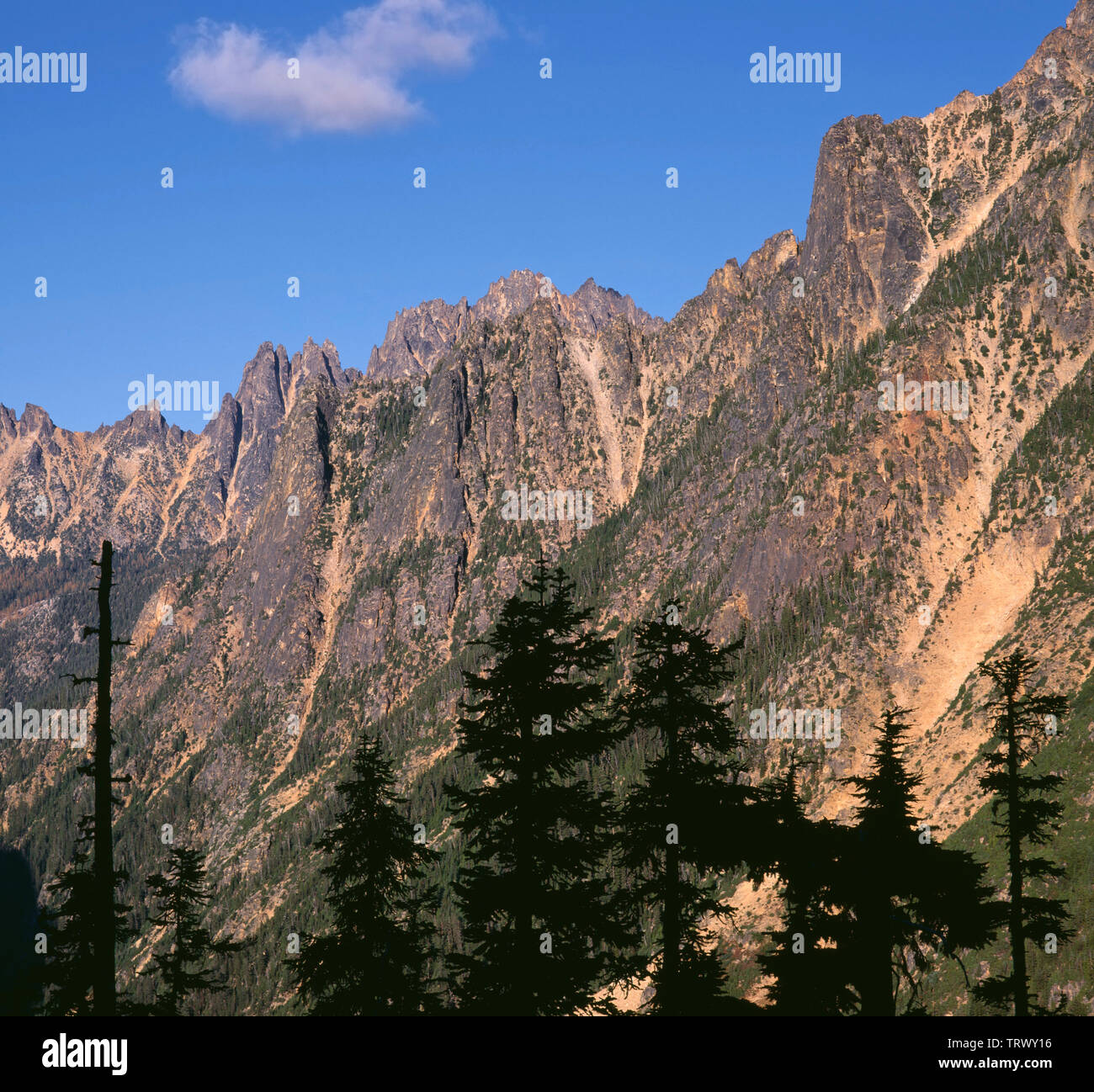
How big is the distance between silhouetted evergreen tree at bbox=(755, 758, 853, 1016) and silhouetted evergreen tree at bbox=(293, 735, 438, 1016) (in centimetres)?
1245

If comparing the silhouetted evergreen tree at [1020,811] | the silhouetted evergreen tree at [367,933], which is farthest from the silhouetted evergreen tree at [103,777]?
the silhouetted evergreen tree at [1020,811]

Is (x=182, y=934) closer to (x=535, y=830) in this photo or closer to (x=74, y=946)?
(x=74, y=946)

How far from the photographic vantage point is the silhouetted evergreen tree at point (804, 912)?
26156mm

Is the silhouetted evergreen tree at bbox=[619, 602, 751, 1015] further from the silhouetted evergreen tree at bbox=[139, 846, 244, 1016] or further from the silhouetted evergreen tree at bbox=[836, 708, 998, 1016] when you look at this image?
the silhouetted evergreen tree at bbox=[139, 846, 244, 1016]

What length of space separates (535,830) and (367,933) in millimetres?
12721

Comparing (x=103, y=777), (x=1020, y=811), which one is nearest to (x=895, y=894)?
(x=1020, y=811)

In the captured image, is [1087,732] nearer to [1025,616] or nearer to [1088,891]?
[1088,891]

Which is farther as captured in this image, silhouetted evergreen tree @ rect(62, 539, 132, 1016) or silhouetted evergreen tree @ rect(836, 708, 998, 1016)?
silhouetted evergreen tree @ rect(836, 708, 998, 1016)

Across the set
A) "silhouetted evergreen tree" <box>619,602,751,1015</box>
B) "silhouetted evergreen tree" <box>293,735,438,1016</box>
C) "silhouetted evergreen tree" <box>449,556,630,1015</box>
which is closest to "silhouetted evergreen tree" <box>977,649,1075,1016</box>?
"silhouetted evergreen tree" <box>619,602,751,1015</box>

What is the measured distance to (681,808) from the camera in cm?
2648

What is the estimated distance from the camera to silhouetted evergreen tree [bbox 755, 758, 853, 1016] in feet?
85.8

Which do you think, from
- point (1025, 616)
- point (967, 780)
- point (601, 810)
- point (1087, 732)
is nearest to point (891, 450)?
point (1025, 616)

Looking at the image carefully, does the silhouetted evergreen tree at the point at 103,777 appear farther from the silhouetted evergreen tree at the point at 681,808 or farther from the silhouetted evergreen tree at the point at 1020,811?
the silhouetted evergreen tree at the point at 1020,811
